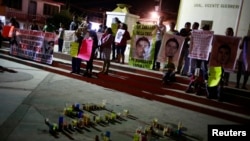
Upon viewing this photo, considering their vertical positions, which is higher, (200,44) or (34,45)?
(200,44)

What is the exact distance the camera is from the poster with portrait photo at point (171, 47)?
10.1 m

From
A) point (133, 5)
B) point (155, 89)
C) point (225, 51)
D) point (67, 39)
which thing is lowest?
point (155, 89)

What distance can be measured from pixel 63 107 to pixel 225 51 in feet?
17.4

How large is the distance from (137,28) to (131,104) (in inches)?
176

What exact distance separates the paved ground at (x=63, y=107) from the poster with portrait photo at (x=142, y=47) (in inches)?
94.7

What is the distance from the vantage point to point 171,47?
10.3m

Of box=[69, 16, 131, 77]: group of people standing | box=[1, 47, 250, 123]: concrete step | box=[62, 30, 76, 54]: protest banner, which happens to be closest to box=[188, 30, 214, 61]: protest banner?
box=[1, 47, 250, 123]: concrete step

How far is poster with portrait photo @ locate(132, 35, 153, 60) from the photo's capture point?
11.3 metres

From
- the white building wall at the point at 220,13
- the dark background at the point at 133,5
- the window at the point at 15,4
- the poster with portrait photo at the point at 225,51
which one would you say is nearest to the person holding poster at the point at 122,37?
the white building wall at the point at 220,13

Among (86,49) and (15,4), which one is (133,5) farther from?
(86,49)

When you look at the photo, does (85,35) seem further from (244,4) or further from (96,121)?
(244,4)

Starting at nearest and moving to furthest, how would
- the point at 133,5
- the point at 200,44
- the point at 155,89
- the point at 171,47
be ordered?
the point at 200,44, the point at 155,89, the point at 171,47, the point at 133,5

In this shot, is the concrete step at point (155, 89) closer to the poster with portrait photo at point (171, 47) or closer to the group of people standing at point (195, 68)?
the group of people standing at point (195, 68)

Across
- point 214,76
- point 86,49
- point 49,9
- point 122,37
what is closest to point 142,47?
point 122,37
